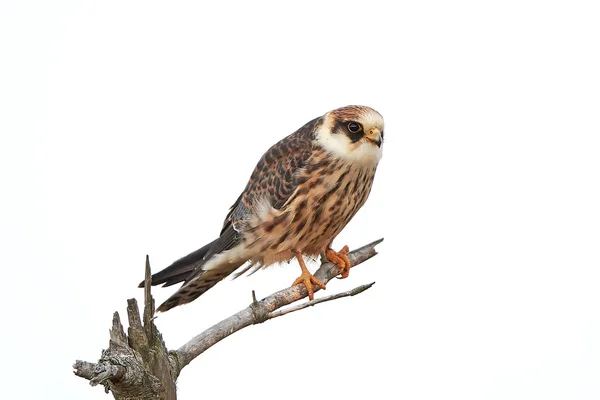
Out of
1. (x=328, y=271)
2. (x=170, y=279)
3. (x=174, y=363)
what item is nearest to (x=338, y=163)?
(x=328, y=271)

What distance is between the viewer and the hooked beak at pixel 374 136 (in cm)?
453

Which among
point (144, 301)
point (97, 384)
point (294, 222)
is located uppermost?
point (294, 222)

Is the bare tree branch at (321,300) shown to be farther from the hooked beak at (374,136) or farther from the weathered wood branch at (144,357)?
the hooked beak at (374,136)

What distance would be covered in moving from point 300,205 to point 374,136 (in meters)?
0.53

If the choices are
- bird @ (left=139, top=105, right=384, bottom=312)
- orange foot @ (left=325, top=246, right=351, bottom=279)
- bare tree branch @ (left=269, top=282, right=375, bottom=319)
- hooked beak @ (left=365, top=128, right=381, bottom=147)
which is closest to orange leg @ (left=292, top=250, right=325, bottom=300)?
bird @ (left=139, top=105, right=384, bottom=312)

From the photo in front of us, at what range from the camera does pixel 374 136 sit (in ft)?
14.9

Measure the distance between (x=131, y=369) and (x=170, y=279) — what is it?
4.30ft

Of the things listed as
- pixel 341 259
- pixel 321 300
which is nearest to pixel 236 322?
pixel 321 300

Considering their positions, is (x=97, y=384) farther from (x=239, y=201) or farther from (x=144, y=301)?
(x=239, y=201)

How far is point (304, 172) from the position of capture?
477 centimetres

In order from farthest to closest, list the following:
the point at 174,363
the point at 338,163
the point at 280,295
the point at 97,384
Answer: the point at 338,163 < the point at 280,295 < the point at 174,363 < the point at 97,384

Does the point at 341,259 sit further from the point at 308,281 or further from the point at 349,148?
the point at 349,148

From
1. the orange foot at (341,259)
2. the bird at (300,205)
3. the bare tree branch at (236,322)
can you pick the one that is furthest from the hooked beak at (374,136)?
the bare tree branch at (236,322)

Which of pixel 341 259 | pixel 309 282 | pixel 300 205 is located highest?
pixel 300 205
